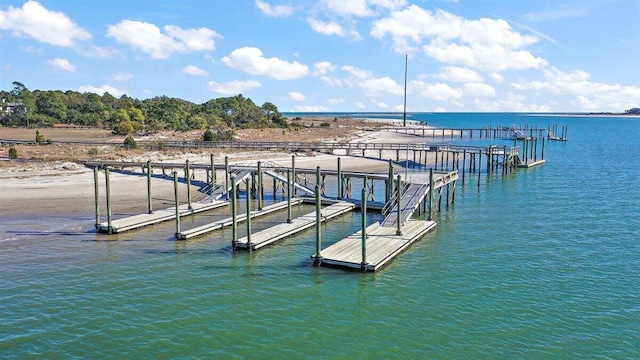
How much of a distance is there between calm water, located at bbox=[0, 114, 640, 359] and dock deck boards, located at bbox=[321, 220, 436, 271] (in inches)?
17.7

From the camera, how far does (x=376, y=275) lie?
20.6 m

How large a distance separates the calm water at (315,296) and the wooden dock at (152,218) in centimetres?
70

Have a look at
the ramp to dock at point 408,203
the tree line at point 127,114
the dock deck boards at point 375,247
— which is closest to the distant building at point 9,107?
the tree line at point 127,114

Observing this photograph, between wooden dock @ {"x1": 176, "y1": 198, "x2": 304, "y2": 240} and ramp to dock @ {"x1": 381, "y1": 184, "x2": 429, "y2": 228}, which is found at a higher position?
ramp to dock @ {"x1": 381, "y1": 184, "x2": 429, "y2": 228}

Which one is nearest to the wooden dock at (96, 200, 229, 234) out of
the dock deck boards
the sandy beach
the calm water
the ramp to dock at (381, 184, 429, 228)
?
the calm water

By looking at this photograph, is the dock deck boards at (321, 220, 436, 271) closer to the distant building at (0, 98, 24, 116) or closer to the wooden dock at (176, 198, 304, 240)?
the wooden dock at (176, 198, 304, 240)

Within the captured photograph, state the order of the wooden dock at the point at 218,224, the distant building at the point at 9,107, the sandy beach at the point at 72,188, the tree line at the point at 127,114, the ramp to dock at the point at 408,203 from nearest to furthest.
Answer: the wooden dock at the point at 218,224
the ramp to dock at the point at 408,203
the sandy beach at the point at 72,188
the tree line at the point at 127,114
the distant building at the point at 9,107

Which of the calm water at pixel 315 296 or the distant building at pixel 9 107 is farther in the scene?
the distant building at pixel 9 107

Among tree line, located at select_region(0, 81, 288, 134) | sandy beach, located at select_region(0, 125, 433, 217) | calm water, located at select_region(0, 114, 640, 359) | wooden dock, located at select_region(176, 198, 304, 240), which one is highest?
tree line, located at select_region(0, 81, 288, 134)

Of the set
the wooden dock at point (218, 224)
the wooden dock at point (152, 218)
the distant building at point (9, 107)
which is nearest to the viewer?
the wooden dock at point (218, 224)

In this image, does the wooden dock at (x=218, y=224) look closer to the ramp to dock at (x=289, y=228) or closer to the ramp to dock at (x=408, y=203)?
the ramp to dock at (x=289, y=228)

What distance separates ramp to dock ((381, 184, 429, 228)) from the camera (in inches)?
1062

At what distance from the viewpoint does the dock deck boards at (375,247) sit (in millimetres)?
21125

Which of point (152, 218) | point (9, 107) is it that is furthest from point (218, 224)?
point (9, 107)
